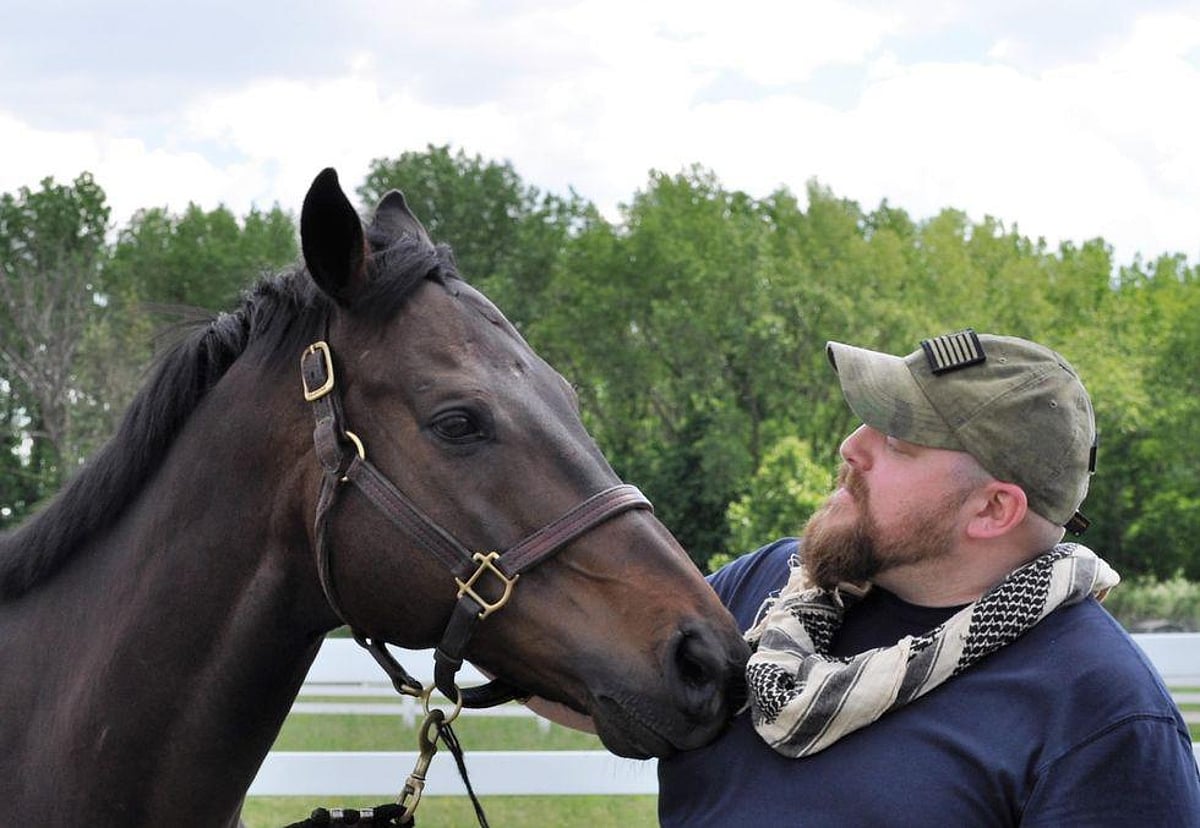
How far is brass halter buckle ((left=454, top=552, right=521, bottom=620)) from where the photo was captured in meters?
2.20

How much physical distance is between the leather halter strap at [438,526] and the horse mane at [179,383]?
0.13m

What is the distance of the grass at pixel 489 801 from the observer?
6.94 metres

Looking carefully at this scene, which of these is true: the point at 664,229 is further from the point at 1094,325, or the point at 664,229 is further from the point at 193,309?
the point at 193,309

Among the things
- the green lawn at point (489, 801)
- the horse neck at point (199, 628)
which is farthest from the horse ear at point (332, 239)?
the green lawn at point (489, 801)

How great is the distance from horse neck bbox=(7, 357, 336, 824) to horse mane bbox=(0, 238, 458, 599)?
0.07 metres

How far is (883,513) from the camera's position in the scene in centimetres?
229

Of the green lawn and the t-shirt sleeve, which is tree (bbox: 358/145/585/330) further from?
the t-shirt sleeve

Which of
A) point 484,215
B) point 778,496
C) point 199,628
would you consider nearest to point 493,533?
point 199,628

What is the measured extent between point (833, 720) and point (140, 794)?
1.22 metres

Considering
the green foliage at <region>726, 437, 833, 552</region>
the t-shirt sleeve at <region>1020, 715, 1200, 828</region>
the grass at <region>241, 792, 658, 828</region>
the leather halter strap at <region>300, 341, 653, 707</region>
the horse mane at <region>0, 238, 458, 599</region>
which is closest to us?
the t-shirt sleeve at <region>1020, 715, 1200, 828</region>

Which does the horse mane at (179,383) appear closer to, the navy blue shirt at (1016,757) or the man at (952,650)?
the man at (952,650)

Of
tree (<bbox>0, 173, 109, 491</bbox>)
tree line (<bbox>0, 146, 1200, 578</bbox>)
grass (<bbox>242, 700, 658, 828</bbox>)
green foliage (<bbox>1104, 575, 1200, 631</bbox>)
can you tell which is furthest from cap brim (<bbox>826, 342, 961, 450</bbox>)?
tree line (<bbox>0, 146, 1200, 578</bbox>)

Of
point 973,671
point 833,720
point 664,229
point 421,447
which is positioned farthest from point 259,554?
point 664,229

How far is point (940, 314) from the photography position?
38.4 meters
